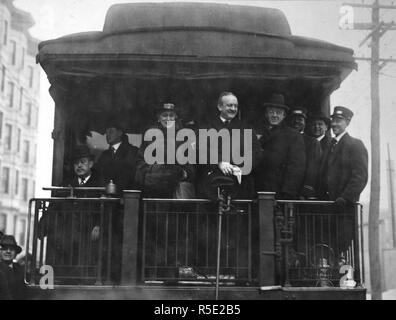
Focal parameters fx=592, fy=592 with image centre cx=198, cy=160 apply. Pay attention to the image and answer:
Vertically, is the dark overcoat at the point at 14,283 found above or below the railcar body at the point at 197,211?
below

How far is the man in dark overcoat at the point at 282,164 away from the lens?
221 inches

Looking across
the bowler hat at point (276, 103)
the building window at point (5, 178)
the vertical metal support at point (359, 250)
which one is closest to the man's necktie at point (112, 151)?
the bowler hat at point (276, 103)

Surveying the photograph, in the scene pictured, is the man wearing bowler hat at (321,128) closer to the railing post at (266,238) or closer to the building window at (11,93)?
the railing post at (266,238)

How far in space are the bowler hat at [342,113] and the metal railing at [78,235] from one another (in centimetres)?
232

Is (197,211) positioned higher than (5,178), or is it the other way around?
(5,178)

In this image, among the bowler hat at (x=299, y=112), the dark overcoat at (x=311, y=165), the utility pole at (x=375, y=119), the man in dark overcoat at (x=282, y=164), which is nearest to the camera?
the man in dark overcoat at (x=282, y=164)

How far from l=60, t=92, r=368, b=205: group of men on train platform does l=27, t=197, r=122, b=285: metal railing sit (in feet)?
1.34

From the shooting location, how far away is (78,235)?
5520 mm

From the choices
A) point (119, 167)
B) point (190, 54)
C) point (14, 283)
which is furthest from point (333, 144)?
point (14, 283)

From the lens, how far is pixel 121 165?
600cm

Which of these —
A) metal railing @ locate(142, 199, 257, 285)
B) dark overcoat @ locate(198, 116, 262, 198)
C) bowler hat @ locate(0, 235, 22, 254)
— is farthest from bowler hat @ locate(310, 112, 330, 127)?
bowler hat @ locate(0, 235, 22, 254)

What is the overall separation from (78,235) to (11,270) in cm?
84

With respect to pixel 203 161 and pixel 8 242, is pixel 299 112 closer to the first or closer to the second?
pixel 203 161

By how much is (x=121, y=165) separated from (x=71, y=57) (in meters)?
1.17
